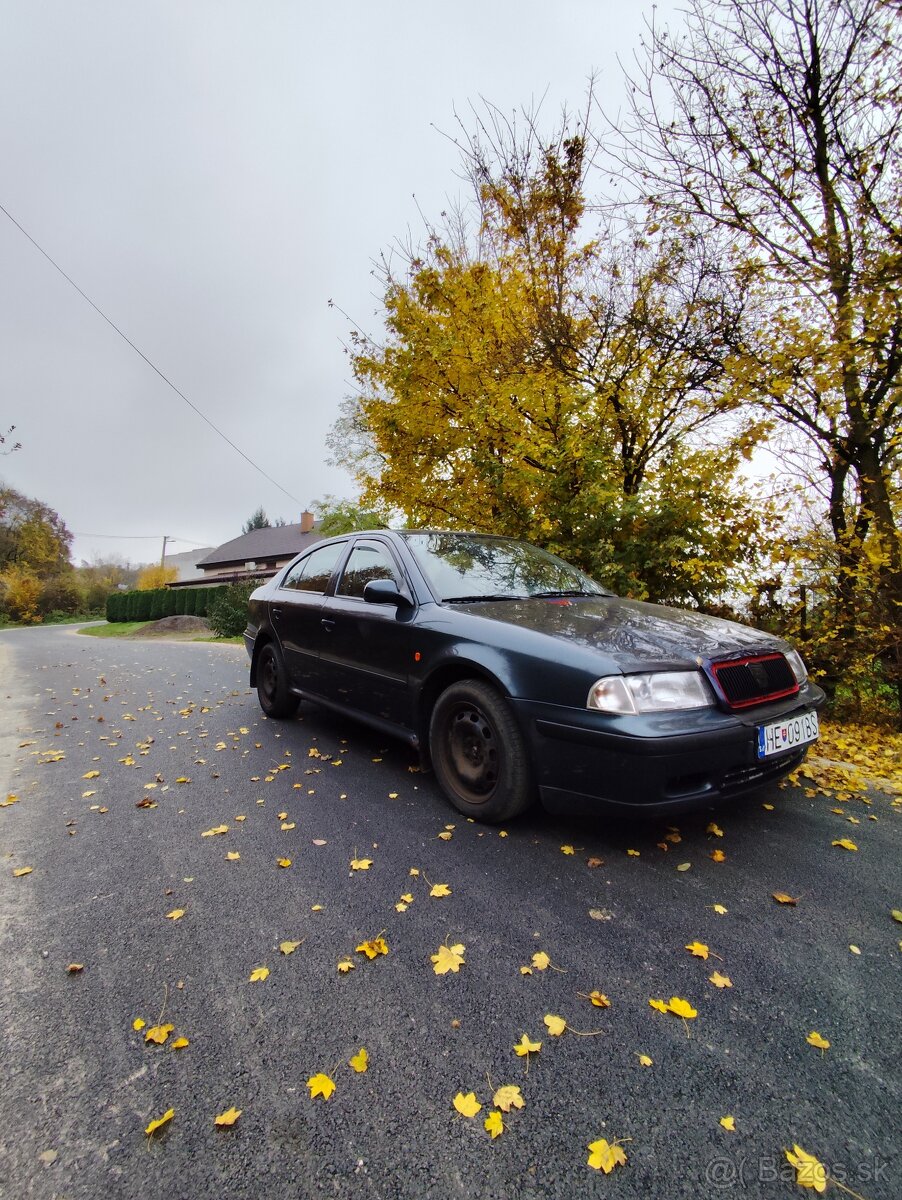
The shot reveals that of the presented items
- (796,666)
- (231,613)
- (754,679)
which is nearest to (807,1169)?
(754,679)

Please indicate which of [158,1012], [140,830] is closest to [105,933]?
[158,1012]

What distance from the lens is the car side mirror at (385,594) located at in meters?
3.11

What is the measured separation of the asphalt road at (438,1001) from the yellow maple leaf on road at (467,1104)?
2cm

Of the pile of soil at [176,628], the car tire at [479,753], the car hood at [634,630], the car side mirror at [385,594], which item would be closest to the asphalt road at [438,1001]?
the car tire at [479,753]

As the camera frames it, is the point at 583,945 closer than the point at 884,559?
Yes

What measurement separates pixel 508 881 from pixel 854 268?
565 centimetres

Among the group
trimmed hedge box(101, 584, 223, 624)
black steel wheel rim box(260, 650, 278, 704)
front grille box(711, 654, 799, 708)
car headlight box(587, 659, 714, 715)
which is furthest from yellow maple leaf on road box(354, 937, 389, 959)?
trimmed hedge box(101, 584, 223, 624)

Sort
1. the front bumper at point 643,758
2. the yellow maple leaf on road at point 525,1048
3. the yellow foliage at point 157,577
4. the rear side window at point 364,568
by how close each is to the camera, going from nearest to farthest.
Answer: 1. the yellow maple leaf on road at point 525,1048
2. the front bumper at point 643,758
3. the rear side window at point 364,568
4. the yellow foliage at point 157,577

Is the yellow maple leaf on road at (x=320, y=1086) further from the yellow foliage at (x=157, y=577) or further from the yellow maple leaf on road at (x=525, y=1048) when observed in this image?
the yellow foliage at (x=157, y=577)

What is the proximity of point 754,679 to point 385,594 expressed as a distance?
6.26ft

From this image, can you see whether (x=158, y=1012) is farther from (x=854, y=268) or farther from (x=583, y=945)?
(x=854, y=268)

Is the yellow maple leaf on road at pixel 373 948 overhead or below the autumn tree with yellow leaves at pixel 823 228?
below

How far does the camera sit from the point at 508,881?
7.38ft

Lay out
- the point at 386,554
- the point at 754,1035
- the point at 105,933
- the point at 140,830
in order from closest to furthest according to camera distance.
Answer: the point at 754,1035, the point at 105,933, the point at 140,830, the point at 386,554
